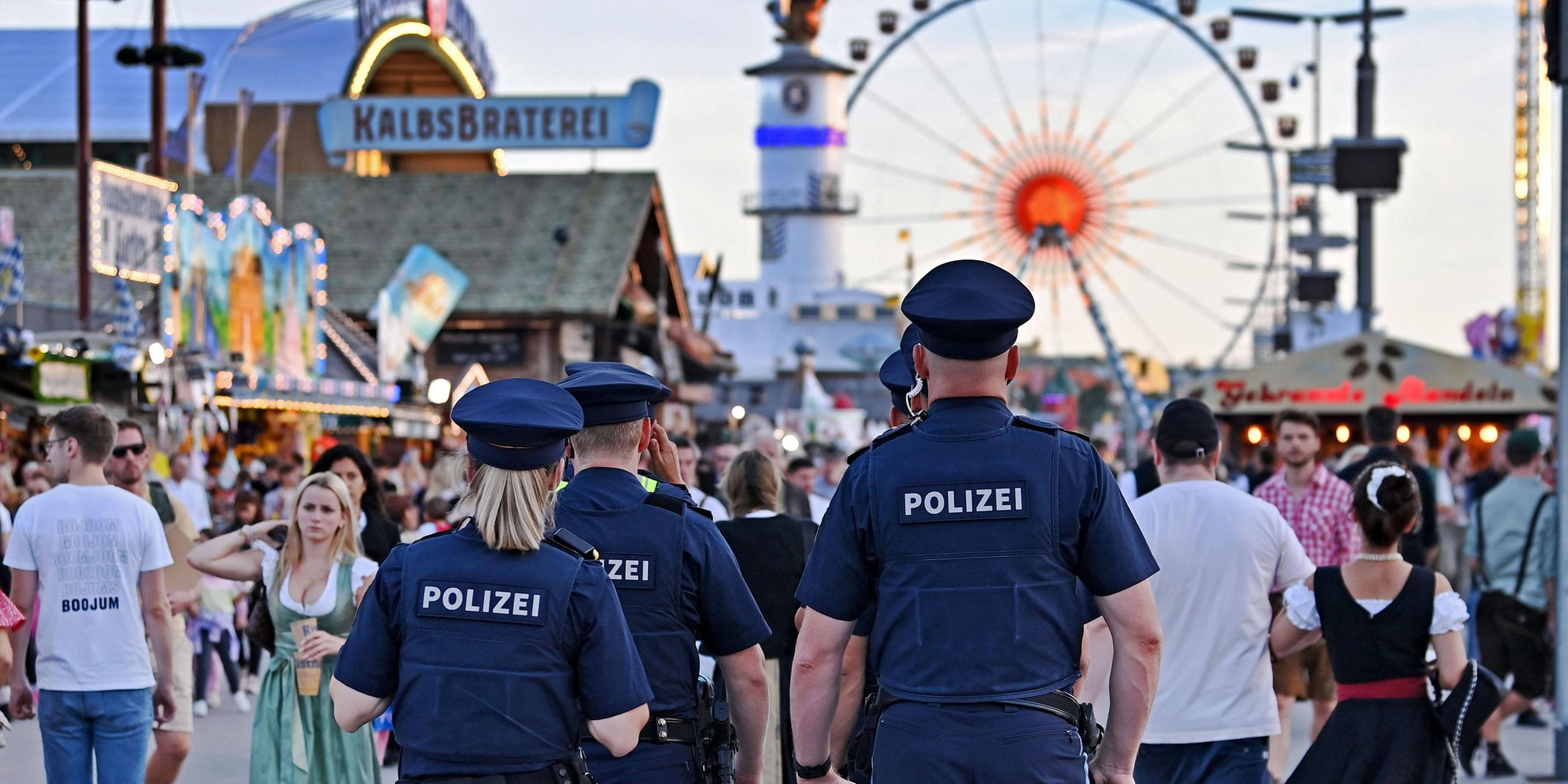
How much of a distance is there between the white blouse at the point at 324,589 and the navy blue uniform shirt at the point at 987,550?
3.10 metres

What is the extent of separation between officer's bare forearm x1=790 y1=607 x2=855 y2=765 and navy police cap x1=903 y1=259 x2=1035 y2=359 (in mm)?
672

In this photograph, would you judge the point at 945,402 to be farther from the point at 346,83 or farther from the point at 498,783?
the point at 346,83

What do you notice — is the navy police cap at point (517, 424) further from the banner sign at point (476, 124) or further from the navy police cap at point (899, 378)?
the banner sign at point (476, 124)

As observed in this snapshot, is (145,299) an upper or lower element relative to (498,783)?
upper

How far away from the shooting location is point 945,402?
434 cm

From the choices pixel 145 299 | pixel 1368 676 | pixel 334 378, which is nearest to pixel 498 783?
pixel 1368 676

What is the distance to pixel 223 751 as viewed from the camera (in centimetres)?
1159

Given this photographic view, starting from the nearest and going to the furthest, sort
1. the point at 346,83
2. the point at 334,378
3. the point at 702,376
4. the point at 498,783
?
A: the point at 498,783, the point at 334,378, the point at 346,83, the point at 702,376

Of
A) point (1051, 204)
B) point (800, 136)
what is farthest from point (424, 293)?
point (800, 136)

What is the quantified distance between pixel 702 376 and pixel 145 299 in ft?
69.9

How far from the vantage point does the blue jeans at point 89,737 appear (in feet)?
23.1

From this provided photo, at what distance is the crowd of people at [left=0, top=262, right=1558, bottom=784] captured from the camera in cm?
412

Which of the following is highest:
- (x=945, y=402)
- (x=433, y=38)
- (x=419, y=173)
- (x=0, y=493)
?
(x=433, y=38)

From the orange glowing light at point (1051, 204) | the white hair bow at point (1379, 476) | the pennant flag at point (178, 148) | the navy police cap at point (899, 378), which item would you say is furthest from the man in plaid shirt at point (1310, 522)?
the orange glowing light at point (1051, 204)
